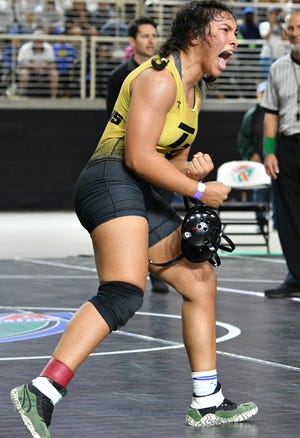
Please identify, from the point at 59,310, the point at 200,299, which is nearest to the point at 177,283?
the point at 200,299

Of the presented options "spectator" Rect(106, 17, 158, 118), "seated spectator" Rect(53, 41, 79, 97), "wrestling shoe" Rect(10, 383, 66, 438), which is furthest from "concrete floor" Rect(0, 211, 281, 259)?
"wrestling shoe" Rect(10, 383, 66, 438)

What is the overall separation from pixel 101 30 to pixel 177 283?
17054mm

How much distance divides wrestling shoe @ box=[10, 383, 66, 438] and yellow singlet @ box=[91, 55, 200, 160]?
1068 millimetres

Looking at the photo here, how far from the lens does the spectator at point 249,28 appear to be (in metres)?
22.4

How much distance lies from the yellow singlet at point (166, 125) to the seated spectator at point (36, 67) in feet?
52.1

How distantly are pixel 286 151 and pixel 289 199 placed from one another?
1.27 ft

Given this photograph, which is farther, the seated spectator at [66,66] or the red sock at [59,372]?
the seated spectator at [66,66]

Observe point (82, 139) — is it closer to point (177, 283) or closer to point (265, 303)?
point (265, 303)

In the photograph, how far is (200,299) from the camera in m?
5.34

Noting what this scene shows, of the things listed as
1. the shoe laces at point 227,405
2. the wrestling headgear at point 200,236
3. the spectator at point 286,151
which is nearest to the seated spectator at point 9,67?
the spectator at point 286,151

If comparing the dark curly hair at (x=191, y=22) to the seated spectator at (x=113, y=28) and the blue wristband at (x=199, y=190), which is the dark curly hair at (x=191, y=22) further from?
the seated spectator at (x=113, y=28)

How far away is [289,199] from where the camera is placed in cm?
991

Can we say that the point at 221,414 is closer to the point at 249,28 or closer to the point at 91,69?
the point at 91,69

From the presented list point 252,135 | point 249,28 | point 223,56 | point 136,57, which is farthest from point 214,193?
point 249,28
